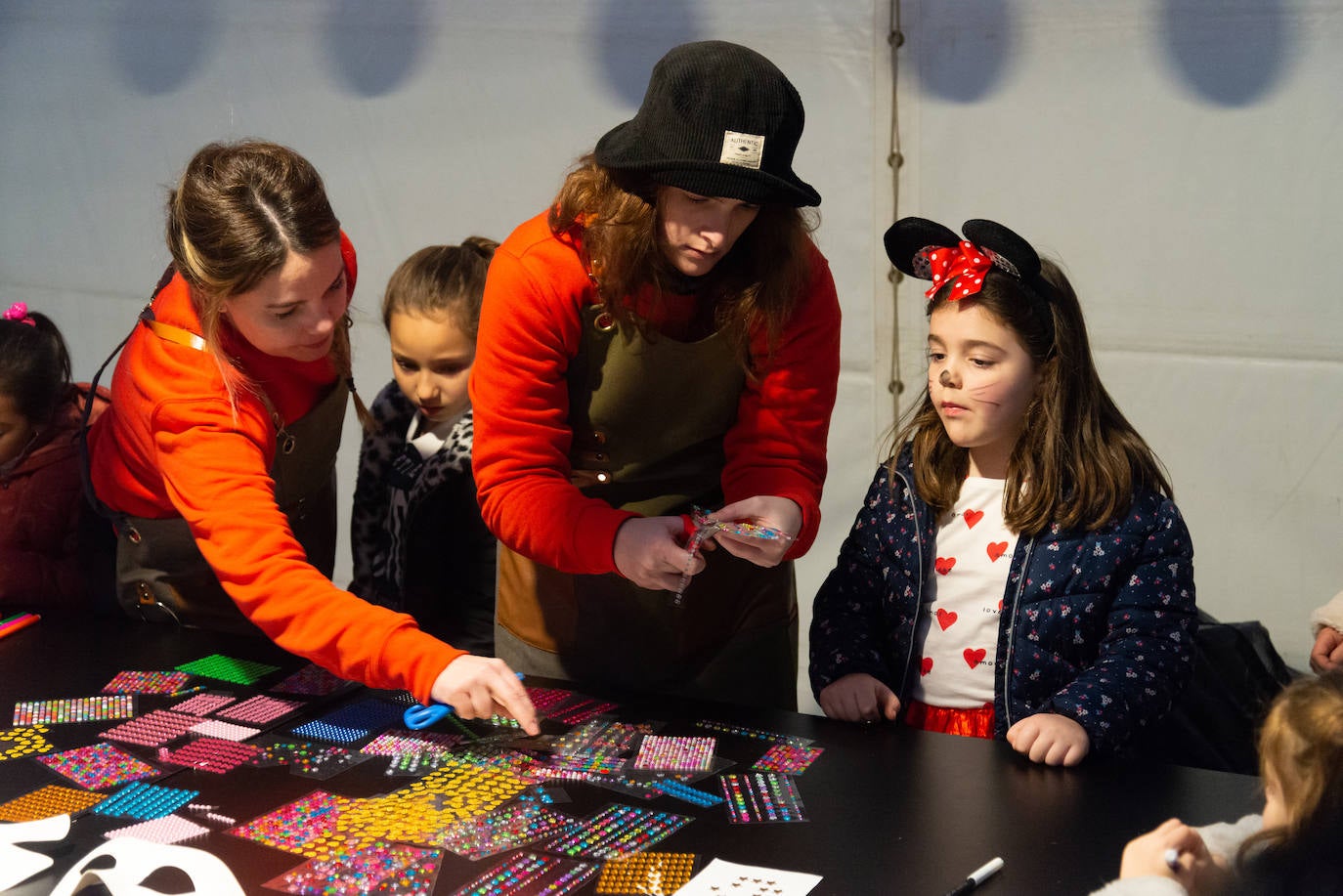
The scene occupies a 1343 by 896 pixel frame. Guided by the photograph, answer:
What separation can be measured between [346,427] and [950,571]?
2.43 meters

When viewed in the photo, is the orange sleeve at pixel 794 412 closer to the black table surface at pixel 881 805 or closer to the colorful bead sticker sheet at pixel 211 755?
the black table surface at pixel 881 805

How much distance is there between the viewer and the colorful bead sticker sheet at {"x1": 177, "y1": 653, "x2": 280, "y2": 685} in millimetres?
1920

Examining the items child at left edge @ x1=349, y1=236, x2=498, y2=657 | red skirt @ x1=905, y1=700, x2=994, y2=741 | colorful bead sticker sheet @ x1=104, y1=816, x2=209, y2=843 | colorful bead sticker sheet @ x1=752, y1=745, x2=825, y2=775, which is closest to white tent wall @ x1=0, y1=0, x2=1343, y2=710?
child at left edge @ x1=349, y1=236, x2=498, y2=657

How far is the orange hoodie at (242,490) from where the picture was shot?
1689 mm

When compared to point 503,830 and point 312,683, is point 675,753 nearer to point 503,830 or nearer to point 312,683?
point 503,830

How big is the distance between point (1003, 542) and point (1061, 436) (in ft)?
0.59

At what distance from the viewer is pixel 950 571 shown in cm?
198

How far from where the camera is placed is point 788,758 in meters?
1.59

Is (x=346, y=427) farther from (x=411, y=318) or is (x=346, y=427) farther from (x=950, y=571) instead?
(x=950, y=571)

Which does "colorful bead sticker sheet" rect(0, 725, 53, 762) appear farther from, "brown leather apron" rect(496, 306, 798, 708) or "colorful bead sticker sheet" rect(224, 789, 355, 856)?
"brown leather apron" rect(496, 306, 798, 708)

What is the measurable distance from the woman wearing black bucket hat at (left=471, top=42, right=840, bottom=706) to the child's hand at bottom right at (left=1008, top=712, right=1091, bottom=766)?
0.42m

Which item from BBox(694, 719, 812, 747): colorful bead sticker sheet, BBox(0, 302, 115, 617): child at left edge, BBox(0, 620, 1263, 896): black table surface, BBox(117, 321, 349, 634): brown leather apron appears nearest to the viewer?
BBox(0, 620, 1263, 896): black table surface

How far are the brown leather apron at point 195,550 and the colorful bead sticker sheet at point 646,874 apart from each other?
1.03 metres

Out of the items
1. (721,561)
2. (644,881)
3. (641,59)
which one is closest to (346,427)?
(641,59)
